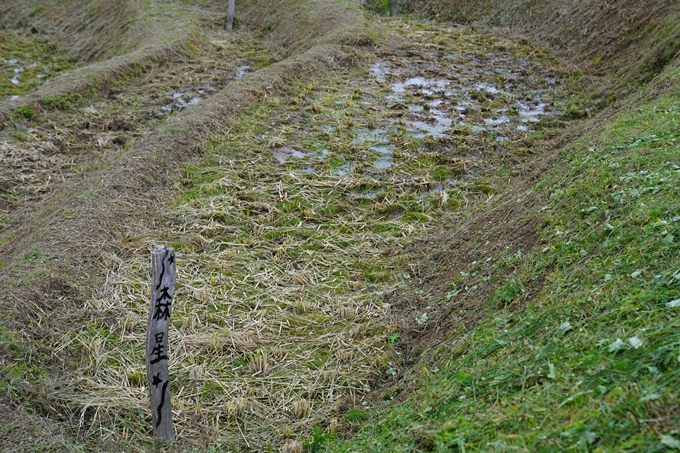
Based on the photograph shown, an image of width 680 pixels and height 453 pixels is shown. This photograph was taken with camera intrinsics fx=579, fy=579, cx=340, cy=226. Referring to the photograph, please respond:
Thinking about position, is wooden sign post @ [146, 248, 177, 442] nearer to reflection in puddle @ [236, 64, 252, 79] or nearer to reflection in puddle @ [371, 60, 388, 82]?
reflection in puddle @ [371, 60, 388, 82]

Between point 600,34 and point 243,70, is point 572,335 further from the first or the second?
point 243,70

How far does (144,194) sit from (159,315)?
3.70 m

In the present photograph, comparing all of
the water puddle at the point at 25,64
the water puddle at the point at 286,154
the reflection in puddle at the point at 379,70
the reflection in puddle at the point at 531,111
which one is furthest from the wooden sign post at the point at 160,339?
the water puddle at the point at 25,64

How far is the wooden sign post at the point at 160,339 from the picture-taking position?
359 centimetres

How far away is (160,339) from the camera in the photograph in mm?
3736

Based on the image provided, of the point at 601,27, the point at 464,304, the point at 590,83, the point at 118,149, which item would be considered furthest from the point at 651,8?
the point at 118,149

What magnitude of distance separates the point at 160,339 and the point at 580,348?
8.25 ft

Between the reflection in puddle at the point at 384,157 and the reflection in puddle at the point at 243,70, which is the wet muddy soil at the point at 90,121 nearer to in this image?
the reflection in puddle at the point at 243,70

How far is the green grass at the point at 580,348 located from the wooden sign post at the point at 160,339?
1112 mm

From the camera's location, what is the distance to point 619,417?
7.68ft

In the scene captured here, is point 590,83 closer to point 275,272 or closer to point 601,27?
point 601,27

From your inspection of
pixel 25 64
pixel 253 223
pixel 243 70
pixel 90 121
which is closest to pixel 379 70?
pixel 243 70

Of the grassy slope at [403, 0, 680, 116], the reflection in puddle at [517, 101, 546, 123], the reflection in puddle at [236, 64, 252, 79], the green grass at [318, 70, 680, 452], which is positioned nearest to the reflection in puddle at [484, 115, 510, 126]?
the reflection in puddle at [517, 101, 546, 123]

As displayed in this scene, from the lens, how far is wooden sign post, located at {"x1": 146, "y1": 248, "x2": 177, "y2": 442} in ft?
11.8
